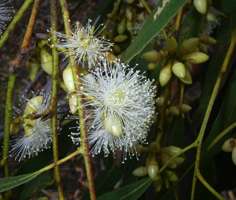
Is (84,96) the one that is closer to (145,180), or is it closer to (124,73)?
(124,73)

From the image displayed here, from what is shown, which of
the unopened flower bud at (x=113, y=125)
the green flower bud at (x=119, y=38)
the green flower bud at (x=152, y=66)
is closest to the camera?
the unopened flower bud at (x=113, y=125)

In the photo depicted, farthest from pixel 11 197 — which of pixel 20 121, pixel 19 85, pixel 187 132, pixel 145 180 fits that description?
pixel 19 85

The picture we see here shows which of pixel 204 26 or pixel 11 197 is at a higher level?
pixel 204 26

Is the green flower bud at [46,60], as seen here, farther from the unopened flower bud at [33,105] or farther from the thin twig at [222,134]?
the thin twig at [222,134]

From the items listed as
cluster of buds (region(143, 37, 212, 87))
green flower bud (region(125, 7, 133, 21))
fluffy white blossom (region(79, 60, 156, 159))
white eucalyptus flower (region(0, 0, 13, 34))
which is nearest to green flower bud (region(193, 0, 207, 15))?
cluster of buds (region(143, 37, 212, 87))

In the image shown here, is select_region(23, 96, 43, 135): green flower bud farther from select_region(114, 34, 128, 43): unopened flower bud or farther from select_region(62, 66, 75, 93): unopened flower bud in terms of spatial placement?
select_region(114, 34, 128, 43): unopened flower bud

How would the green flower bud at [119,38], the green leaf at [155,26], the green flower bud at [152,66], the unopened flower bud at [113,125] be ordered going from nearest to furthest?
the green leaf at [155,26]
the unopened flower bud at [113,125]
the green flower bud at [152,66]
the green flower bud at [119,38]

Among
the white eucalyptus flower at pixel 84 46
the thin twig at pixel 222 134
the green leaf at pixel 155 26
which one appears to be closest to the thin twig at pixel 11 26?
the white eucalyptus flower at pixel 84 46
